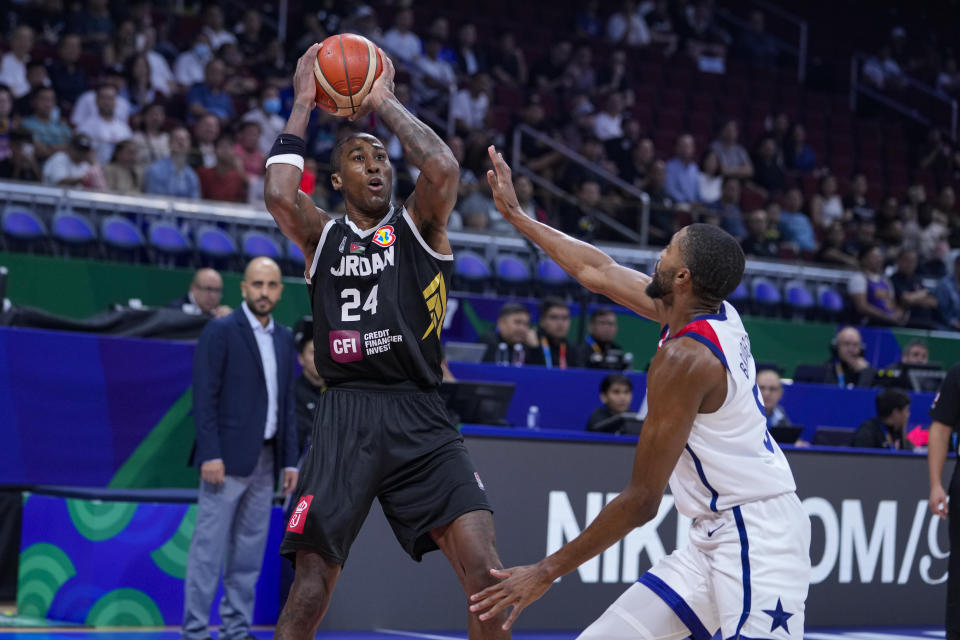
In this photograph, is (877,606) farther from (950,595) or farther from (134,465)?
(134,465)

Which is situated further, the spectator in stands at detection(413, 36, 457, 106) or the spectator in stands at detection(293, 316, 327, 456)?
the spectator in stands at detection(413, 36, 457, 106)

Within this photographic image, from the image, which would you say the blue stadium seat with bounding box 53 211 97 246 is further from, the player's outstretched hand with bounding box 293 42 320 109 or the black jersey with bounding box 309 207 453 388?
the black jersey with bounding box 309 207 453 388

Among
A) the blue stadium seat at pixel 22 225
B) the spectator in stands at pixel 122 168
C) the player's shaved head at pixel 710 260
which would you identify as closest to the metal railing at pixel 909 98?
the spectator in stands at pixel 122 168

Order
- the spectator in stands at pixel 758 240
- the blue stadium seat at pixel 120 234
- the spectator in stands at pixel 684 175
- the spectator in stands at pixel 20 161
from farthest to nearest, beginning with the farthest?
the spectator in stands at pixel 684 175 → the spectator in stands at pixel 758 240 → the spectator in stands at pixel 20 161 → the blue stadium seat at pixel 120 234

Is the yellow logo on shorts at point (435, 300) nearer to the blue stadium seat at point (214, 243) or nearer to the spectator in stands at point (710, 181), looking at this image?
the blue stadium seat at point (214, 243)

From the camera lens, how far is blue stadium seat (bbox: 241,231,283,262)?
1269 cm

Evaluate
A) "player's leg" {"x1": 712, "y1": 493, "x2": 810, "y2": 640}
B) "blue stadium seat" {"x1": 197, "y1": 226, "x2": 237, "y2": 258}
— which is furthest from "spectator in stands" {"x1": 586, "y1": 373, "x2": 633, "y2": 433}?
"player's leg" {"x1": 712, "y1": 493, "x2": 810, "y2": 640}

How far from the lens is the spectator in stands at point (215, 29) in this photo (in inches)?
609

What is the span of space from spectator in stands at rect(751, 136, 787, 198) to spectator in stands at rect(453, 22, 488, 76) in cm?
423

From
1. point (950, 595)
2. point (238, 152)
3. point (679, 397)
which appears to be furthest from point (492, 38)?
point (679, 397)

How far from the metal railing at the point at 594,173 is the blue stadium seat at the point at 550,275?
116 centimetres

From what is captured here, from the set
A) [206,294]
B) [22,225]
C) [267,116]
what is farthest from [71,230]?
[267,116]

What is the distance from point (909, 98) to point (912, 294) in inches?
370

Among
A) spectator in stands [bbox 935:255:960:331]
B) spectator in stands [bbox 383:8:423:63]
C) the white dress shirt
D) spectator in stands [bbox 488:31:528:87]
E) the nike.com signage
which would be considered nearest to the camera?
the white dress shirt
